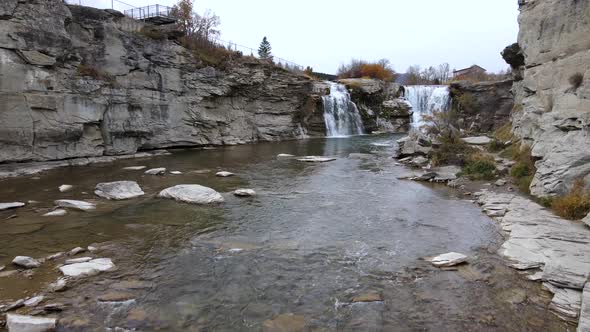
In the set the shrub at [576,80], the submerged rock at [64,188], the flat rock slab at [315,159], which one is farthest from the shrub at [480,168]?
the submerged rock at [64,188]

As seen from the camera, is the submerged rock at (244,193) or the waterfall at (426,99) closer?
the submerged rock at (244,193)

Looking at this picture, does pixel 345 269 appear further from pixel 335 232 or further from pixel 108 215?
pixel 108 215

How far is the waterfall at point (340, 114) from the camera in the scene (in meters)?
39.7

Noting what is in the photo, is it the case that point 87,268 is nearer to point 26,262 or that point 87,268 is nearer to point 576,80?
point 26,262

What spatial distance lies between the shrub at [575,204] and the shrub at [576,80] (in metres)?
3.13

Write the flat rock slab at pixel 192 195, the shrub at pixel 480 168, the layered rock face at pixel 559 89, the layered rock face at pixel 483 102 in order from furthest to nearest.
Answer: the layered rock face at pixel 483 102, the shrub at pixel 480 168, the flat rock slab at pixel 192 195, the layered rock face at pixel 559 89

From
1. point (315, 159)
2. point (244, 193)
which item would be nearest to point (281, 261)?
point (244, 193)

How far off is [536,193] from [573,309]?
6951 mm

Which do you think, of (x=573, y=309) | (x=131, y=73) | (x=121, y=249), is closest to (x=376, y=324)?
(x=573, y=309)

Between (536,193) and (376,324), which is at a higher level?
(536,193)

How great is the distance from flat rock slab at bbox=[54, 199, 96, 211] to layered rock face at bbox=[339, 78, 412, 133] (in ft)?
113

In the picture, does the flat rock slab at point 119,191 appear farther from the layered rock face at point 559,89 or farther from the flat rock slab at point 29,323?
the layered rock face at point 559,89

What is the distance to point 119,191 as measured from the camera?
1341 centimetres

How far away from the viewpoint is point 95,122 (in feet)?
71.9
